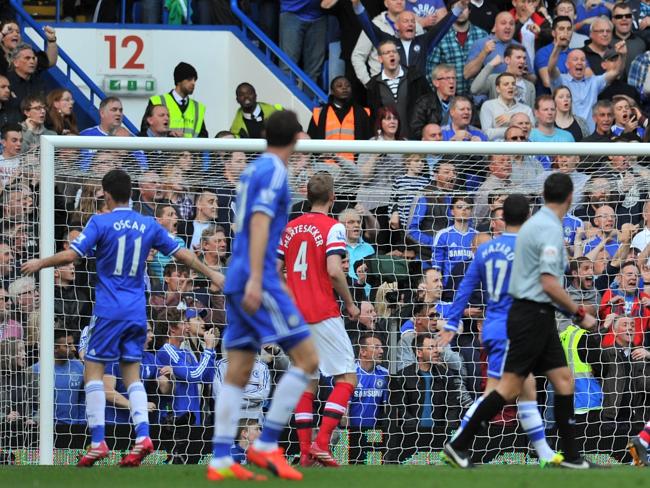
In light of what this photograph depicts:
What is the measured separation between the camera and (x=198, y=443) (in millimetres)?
11039

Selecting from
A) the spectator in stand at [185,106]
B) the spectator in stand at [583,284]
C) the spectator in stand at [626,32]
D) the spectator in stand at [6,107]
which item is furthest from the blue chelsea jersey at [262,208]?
the spectator in stand at [626,32]

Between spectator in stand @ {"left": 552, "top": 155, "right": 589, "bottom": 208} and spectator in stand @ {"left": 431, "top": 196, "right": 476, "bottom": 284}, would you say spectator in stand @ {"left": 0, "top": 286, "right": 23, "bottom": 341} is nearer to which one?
spectator in stand @ {"left": 431, "top": 196, "right": 476, "bottom": 284}

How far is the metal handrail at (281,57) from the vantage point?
15.3 meters

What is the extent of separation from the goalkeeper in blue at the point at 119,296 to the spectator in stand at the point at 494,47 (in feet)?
20.5

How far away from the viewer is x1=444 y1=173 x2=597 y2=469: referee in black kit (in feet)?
26.8

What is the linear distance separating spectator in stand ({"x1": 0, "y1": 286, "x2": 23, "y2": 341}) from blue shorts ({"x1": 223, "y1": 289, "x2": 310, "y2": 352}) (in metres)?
3.89

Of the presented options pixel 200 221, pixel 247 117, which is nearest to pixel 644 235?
pixel 200 221

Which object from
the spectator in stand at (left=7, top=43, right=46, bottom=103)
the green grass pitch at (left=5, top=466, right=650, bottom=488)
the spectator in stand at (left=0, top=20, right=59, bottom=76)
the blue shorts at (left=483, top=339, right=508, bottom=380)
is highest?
the spectator in stand at (left=0, top=20, right=59, bottom=76)

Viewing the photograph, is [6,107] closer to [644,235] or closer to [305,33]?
[305,33]

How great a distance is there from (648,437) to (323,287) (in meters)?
2.50

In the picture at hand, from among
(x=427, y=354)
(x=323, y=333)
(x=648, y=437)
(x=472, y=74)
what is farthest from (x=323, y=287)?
(x=472, y=74)

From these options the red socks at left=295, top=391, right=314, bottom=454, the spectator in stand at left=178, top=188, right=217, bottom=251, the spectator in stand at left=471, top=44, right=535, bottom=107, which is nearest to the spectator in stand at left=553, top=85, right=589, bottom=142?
the spectator in stand at left=471, top=44, right=535, bottom=107

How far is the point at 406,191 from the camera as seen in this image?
1145cm

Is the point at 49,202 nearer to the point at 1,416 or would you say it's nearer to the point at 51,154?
the point at 51,154
